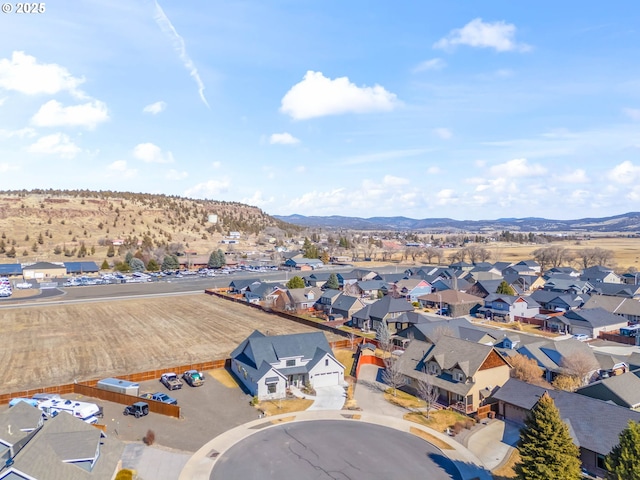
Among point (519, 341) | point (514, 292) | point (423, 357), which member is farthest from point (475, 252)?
point (423, 357)

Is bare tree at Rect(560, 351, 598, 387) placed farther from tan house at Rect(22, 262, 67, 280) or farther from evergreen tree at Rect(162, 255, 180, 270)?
tan house at Rect(22, 262, 67, 280)

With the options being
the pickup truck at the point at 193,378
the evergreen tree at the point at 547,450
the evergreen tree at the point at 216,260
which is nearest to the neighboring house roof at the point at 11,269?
the evergreen tree at the point at 216,260

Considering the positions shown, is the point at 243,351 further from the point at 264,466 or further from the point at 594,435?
the point at 594,435

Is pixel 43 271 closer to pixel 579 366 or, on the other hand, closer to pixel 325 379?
pixel 325 379

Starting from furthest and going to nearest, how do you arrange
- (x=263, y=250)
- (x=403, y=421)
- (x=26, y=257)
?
(x=263, y=250), (x=26, y=257), (x=403, y=421)

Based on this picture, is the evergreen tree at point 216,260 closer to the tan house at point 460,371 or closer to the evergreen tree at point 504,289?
the evergreen tree at point 504,289

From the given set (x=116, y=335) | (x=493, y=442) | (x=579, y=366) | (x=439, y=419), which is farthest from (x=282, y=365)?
(x=116, y=335)
